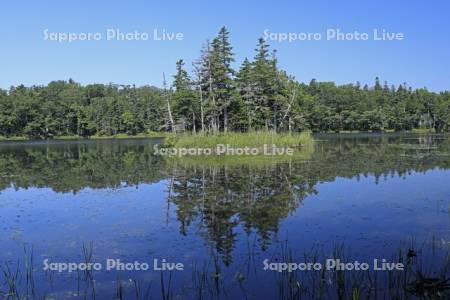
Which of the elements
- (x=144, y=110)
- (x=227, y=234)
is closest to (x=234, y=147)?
(x=227, y=234)

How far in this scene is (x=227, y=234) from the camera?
1020 cm

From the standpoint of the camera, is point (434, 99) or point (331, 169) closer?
point (331, 169)

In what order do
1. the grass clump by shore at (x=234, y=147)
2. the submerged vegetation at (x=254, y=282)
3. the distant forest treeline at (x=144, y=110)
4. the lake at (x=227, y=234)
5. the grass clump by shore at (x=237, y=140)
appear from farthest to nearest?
the distant forest treeline at (x=144, y=110)
the grass clump by shore at (x=237, y=140)
the grass clump by shore at (x=234, y=147)
the lake at (x=227, y=234)
the submerged vegetation at (x=254, y=282)

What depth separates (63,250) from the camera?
31.1 feet

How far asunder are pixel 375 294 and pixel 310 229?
14.0 ft

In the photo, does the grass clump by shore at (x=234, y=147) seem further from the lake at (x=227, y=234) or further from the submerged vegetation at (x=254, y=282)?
the submerged vegetation at (x=254, y=282)

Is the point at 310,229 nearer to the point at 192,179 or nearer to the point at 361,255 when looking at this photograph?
the point at 361,255

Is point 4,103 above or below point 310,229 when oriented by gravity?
above

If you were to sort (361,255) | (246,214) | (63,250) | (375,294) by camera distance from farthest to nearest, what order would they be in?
(246,214)
(63,250)
(361,255)
(375,294)

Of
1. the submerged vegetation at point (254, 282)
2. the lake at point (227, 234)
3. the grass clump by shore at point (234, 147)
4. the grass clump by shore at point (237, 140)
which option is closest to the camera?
the submerged vegetation at point (254, 282)

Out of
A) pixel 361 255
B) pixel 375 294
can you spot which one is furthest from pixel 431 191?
pixel 375 294

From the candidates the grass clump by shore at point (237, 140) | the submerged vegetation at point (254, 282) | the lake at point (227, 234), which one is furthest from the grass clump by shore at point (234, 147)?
the submerged vegetation at point (254, 282)

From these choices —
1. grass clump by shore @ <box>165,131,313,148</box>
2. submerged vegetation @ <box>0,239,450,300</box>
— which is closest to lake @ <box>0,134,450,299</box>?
submerged vegetation @ <box>0,239,450,300</box>

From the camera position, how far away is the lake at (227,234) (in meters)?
7.04
